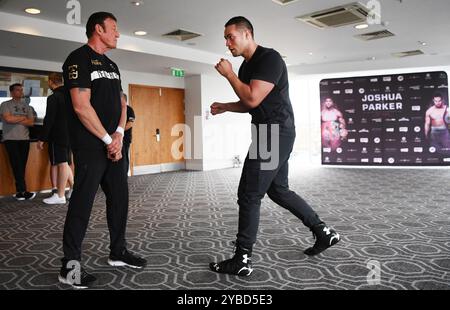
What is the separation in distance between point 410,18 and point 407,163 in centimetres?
A: 481

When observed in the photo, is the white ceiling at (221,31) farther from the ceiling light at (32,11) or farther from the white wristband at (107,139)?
the white wristband at (107,139)

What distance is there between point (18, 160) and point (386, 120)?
893 cm

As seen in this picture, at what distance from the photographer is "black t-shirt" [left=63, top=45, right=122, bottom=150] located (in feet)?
6.76

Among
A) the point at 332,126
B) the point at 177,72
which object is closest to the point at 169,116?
the point at 177,72

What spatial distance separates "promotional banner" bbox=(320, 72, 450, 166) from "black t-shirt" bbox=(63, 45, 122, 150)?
9.29 metres

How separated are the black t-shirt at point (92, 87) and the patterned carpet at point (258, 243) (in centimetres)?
86

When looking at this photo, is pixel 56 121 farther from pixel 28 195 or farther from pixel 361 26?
pixel 361 26

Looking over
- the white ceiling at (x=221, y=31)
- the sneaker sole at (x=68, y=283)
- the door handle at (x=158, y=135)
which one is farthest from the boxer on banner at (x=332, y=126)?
the sneaker sole at (x=68, y=283)

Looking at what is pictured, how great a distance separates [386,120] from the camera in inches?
402

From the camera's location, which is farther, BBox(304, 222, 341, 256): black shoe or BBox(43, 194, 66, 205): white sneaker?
BBox(43, 194, 66, 205): white sneaker

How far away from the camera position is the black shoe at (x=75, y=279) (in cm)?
210

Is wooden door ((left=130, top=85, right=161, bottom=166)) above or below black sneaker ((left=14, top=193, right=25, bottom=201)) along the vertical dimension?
above

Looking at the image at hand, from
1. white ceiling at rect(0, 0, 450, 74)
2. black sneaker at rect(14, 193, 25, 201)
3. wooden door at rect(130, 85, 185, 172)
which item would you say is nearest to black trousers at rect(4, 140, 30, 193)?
black sneaker at rect(14, 193, 25, 201)

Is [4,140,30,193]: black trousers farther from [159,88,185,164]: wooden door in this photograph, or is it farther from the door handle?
[159,88,185,164]: wooden door
